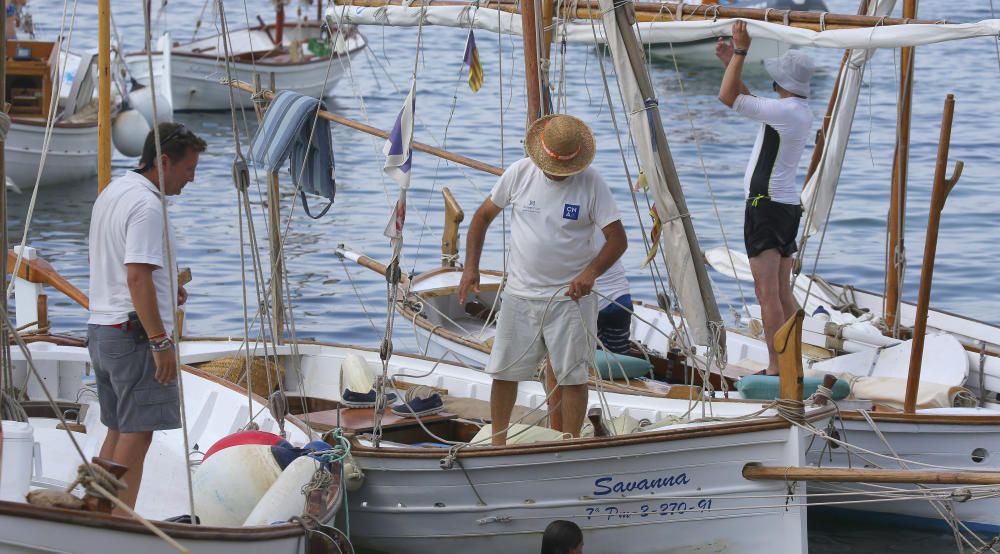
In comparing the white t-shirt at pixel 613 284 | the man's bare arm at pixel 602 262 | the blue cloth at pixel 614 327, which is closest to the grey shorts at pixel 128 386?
the man's bare arm at pixel 602 262

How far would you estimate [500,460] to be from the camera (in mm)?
6758

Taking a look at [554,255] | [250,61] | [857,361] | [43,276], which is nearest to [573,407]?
[554,255]

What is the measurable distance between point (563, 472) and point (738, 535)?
0.86 m

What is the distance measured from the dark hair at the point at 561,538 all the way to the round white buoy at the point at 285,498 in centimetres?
108

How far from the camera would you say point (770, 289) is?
334 inches


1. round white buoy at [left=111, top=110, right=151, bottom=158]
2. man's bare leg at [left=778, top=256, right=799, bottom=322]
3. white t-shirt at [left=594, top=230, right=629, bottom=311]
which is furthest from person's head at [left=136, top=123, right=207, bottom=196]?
round white buoy at [left=111, top=110, right=151, bottom=158]

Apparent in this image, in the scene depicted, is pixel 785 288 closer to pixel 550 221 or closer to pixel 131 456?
pixel 550 221

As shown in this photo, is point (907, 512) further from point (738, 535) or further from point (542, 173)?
point (542, 173)

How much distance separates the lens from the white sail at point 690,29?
7.90m

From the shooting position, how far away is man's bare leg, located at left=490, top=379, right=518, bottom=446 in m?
7.17

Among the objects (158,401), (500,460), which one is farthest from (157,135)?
(500,460)

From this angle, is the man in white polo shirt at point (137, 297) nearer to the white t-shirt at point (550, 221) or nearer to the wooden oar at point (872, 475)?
the white t-shirt at point (550, 221)

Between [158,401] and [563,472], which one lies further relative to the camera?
[563,472]

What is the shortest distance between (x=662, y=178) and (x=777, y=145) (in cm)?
168
